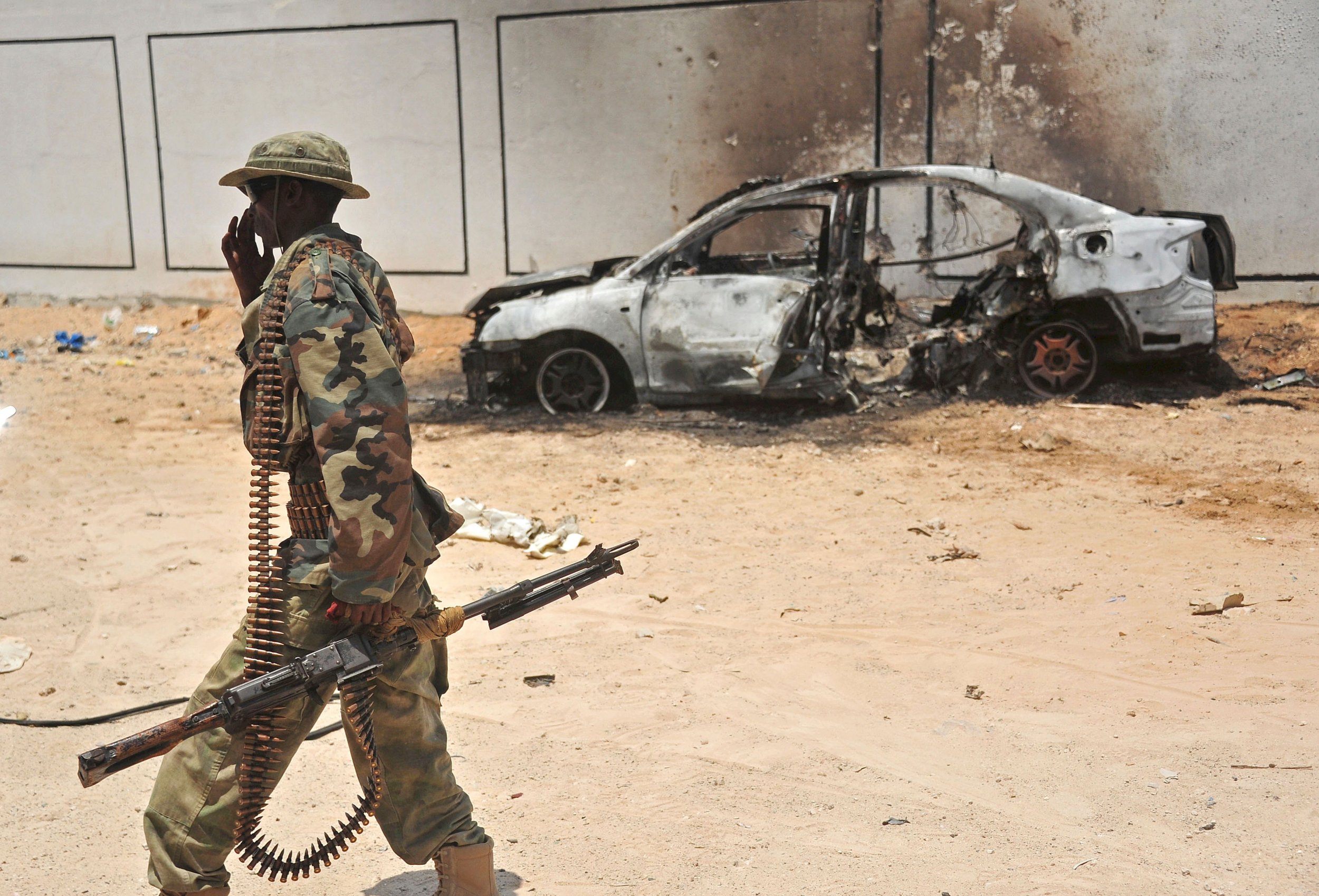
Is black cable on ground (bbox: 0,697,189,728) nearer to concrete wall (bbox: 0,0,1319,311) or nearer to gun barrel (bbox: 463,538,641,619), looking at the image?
gun barrel (bbox: 463,538,641,619)

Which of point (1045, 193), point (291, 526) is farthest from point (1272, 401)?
point (291, 526)

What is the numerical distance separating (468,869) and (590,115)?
10.3m

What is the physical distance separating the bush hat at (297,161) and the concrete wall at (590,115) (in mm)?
9167

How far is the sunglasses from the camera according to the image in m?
2.56

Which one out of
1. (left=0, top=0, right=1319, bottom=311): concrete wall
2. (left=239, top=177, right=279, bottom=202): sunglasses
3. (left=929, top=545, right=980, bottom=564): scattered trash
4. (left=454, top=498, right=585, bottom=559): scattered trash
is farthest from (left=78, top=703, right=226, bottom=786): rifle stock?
(left=0, top=0, right=1319, bottom=311): concrete wall

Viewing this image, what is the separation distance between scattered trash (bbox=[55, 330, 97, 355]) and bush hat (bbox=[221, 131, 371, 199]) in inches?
418

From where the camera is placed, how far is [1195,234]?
318 inches

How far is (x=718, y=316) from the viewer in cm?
802

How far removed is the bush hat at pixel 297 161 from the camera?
2.49 m

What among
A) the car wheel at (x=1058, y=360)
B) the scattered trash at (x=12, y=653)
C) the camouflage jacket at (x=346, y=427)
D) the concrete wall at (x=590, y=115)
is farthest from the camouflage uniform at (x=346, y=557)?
the concrete wall at (x=590, y=115)

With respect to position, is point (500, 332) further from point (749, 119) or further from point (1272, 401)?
point (1272, 401)

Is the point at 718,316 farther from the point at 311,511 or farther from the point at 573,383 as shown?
the point at 311,511

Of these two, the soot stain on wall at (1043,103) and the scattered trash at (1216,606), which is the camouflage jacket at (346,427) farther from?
the soot stain on wall at (1043,103)

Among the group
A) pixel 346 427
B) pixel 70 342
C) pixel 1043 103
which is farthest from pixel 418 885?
pixel 70 342
